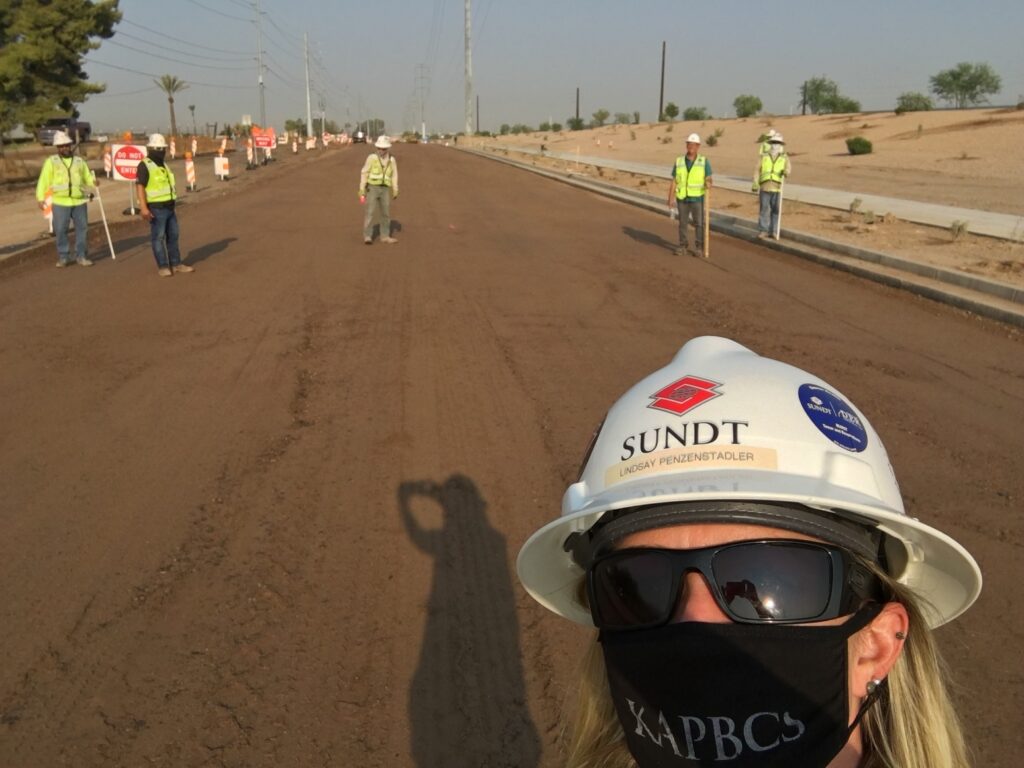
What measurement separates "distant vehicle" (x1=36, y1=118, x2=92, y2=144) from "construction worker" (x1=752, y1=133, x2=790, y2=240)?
126 ft

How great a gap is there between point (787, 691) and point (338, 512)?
158 inches

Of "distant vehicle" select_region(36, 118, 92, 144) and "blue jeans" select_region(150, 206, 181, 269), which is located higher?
"distant vehicle" select_region(36, 118, 92, 144)

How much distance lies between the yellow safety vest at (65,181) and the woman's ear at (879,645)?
14442mm

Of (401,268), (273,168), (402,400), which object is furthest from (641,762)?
(273,168)

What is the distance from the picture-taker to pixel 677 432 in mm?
1469

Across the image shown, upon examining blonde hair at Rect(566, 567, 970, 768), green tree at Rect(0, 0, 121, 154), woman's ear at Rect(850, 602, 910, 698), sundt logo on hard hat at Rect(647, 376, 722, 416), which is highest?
green tree at Rect(0, 0, 121, 154)

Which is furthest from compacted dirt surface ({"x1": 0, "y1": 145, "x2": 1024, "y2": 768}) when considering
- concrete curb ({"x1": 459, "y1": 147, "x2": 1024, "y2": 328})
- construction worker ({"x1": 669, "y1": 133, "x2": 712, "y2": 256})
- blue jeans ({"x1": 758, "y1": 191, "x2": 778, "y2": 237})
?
blue jeans ({"x1": 758, "y1": 191, "x2": 778, "y2": 237})

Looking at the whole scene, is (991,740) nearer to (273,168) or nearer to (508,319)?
(508,319)

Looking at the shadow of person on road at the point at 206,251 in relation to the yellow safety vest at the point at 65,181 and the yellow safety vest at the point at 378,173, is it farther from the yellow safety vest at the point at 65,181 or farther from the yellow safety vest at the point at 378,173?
the yellow safety vest at the point at 378,173

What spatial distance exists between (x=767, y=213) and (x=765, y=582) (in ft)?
53.5

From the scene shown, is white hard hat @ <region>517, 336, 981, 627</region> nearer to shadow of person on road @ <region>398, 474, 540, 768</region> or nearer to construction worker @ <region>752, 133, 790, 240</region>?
shadow of person on road @ <region>398, 474, 540, 768</region>

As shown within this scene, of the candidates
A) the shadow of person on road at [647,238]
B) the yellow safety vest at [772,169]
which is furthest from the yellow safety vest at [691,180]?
the yellow safety vest at [772,169]

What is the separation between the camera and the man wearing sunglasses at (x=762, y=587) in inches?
52.5

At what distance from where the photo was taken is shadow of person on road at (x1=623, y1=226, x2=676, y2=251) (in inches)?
635
